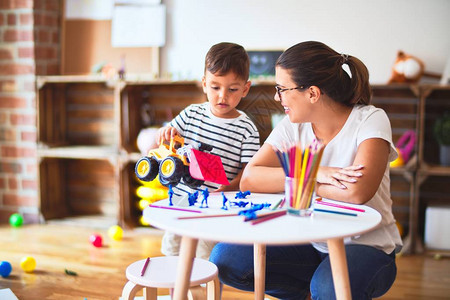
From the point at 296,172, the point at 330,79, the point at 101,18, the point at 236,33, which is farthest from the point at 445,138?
the point at 101,18

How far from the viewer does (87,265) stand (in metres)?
2.53

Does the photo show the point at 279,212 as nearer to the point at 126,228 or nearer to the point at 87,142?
the point at 126,228

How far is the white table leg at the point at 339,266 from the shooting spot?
109cm

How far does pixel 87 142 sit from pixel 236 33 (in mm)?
1390

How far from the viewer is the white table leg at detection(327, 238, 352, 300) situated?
42.8 inches

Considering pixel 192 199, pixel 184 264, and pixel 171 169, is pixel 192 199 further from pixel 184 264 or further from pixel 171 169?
pixel 184 264

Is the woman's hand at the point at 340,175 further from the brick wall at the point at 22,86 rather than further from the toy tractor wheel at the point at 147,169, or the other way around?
the brick wall at the point at 22,86

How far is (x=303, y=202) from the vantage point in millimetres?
1162

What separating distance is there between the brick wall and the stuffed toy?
2.33m

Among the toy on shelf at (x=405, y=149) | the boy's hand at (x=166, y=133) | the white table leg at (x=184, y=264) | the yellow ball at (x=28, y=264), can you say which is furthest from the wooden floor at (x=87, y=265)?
the white table leg at (x=184, y=264)

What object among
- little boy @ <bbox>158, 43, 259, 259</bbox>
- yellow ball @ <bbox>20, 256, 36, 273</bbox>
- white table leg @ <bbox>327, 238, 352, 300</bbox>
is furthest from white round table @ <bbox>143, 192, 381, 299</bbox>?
yellow ball @ <bbox>20, 256, 36, 273</bbox>

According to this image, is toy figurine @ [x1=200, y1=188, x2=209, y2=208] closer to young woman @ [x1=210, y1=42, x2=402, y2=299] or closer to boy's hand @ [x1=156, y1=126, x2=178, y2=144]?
young woman @ [x1=210, y1=42, x2=402, y2=299]

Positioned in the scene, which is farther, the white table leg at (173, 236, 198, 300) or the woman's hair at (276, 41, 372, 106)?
the woman's hair at (276, 41, 372, 106)

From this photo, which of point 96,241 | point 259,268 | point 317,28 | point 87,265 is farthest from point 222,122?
point 317,28
